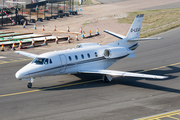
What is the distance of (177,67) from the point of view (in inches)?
1259

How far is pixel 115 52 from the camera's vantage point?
2788 cm

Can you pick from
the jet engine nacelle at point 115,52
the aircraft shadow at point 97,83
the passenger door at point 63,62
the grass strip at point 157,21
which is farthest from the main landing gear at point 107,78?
the grass strip at point 157,21

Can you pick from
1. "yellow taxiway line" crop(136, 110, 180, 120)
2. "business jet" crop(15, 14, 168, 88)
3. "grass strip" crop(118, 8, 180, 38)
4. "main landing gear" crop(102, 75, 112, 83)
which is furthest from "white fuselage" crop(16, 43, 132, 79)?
"grass strip" crop(118, 8, 180, 38)

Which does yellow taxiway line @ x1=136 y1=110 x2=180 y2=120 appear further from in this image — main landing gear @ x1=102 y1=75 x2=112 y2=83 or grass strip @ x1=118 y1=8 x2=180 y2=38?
grass strip @ x1=118 y1=8 x2=180 y2=38

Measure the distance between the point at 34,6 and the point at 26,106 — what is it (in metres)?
63.0

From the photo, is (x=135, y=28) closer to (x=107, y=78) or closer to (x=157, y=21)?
(x=107, y=78)

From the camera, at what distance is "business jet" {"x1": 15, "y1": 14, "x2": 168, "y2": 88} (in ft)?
76.7

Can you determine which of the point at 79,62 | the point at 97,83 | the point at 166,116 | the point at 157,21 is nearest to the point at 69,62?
the point at 79,62

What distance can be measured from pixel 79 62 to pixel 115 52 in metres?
4.33

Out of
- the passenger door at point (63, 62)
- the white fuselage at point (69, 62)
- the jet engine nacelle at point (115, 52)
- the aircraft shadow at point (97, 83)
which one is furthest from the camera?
the jet engine nacelle at point (115, 52)

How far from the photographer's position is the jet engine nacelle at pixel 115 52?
90.8 ft

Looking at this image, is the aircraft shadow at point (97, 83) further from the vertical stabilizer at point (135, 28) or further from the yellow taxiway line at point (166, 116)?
the vertical stabilizer at point (135, 28)

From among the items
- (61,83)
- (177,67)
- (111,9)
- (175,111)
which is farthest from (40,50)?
(111,9)

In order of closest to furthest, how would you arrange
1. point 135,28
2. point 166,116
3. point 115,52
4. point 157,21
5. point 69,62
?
point 166,116 → point 69,62 → point 115,52 → point 135,28 → point 157,21
